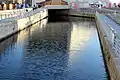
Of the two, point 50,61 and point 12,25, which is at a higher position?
point 12,25

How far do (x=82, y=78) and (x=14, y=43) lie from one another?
52.7ft

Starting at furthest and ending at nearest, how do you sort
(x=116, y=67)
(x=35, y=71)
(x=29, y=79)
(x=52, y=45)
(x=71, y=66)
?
1. (x=52, y=45)
2. (x=71, y=66)
3. (x=35, y=71)
4. (x=29, y=79)
5. (x=116, y=67)

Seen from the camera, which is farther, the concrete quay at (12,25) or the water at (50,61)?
the concrete quay at (12,25)

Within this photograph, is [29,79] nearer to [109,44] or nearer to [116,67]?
[116,67]

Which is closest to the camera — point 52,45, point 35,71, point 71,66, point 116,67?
point 116,67

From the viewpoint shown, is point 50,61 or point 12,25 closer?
point 50,61

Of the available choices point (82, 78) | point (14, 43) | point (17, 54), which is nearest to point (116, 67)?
point (82, 78)

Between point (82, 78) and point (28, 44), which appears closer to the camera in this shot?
point (82, 78)

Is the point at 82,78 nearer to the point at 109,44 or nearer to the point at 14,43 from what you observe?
the point at 109,44

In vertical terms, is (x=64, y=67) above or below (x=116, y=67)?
below

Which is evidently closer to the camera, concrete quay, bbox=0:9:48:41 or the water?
the water

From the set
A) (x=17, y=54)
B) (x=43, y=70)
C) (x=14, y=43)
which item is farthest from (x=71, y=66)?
(x=14, y=43)

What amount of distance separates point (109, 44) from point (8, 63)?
7219mm

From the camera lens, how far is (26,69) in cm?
2162
